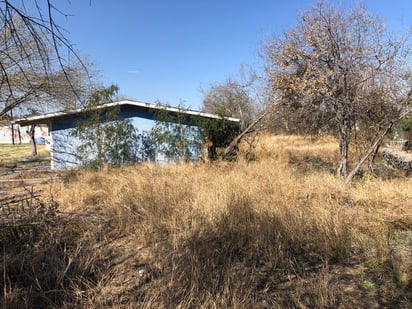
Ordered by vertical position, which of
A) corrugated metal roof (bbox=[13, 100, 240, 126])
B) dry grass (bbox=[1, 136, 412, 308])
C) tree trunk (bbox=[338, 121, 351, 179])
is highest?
corrugated metal roof (bbox=[13, 100, 240, 126])

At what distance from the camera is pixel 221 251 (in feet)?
12.2

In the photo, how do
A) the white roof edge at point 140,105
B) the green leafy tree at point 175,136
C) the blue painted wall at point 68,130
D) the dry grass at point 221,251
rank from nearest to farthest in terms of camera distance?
the dry grass at point 221,251 < the white roof edge at point 140,105 < the green leafy tree at point 175,136 < the blue painted wall at point 68,130

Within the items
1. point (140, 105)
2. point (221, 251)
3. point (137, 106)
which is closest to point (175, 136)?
point (140, 105)

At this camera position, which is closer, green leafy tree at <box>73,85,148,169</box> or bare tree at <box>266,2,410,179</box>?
bare tree at <box>266,2,410,179</box>

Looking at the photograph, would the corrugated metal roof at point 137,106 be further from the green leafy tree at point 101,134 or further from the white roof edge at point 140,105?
the green leafy tree at point 101,134

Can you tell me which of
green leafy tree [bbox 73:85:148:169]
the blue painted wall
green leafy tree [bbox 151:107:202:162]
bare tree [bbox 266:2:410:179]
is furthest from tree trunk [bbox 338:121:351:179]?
green leafy tree [bbox 73:85:148:169]

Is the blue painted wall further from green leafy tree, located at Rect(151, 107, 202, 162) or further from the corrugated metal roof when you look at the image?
green leafy tree, located at Rect(151, 107, 202, 162)

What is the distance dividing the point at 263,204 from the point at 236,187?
985mm

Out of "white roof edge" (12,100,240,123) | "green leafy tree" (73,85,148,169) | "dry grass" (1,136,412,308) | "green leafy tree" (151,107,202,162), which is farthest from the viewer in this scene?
"green leafy tree" (151,107,202,162)

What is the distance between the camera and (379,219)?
4.59 metres

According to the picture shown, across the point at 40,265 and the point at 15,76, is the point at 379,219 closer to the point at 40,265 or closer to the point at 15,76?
the point at 40,265

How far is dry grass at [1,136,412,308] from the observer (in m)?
2.69

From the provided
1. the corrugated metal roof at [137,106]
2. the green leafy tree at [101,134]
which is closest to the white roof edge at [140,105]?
the corrugated metal roof at [137,106]

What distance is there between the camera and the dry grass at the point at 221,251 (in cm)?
269
